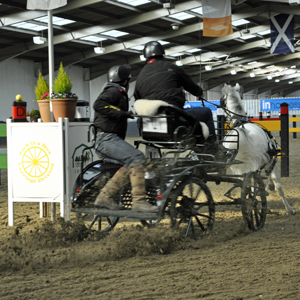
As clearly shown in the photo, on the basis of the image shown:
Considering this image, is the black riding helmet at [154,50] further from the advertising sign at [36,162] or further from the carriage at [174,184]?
the advertising sign at [36,162]

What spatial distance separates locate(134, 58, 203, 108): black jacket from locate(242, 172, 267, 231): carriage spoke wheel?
3.17ft

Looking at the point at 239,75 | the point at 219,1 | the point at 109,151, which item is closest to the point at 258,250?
the point at 109,151

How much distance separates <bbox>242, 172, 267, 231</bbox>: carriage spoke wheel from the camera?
14.2ft

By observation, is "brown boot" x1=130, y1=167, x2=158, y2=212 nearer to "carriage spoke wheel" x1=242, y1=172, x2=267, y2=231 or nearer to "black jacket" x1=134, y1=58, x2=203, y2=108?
"black jacket" x1=134, y1=58, x2=203, y2=108

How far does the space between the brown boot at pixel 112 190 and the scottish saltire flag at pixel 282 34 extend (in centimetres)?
1242

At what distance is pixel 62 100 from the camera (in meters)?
4.90

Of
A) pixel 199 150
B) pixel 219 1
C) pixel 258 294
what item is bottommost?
pixel 258 294

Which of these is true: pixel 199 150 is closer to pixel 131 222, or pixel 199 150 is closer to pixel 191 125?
pixel 191 125

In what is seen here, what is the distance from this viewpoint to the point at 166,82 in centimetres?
427

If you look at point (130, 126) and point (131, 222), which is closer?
point (131, 222)

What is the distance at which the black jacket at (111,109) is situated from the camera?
13.3 feet

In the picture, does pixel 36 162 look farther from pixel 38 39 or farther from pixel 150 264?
pixel 38 39

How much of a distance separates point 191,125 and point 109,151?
0.78 metres

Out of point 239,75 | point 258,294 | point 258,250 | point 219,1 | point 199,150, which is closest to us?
point 258,294
